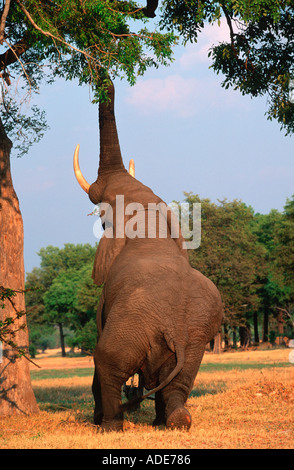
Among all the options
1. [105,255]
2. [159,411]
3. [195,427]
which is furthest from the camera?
[105,255]

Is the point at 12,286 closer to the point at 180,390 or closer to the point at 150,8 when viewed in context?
the point at 180,390

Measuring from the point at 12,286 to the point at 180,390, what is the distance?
5244mm

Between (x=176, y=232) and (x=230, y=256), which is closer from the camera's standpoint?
(x=176, y=232)

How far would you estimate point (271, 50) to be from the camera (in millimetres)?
16188

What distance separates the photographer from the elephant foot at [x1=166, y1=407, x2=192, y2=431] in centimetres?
801

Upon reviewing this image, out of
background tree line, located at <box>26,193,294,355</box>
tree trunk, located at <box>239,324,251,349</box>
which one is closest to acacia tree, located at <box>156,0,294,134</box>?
background tree line, located at <box>26,193,294,355</box>

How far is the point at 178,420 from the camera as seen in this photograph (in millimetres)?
8008

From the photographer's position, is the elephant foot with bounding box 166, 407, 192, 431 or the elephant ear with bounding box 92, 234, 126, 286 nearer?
the elephant foot with bounding box 166, 407, 192, 431

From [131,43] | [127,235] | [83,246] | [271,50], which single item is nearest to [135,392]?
[127,235]

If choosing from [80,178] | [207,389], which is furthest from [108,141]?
[207,389]

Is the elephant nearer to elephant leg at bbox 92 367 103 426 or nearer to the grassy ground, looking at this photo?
elephant leg at bbox 92 367 103 426

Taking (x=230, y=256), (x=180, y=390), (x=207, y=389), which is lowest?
(x=207, y=389)

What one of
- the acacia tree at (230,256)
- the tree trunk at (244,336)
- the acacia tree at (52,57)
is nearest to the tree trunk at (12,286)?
the acacia tree at (52,57)
